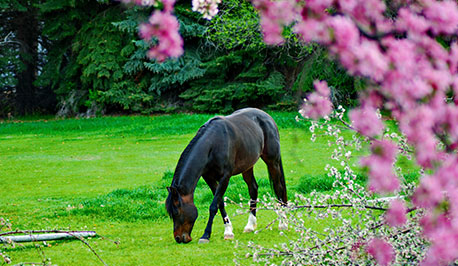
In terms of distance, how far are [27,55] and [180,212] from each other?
26894 mm

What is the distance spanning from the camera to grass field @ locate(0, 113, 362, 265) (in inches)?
231

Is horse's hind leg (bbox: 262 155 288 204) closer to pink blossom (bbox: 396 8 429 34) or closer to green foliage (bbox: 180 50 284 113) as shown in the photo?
pink blossom (bbox: 396 8 429 34)

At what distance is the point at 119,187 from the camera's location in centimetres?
1043

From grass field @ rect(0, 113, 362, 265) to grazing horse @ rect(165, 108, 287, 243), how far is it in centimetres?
35

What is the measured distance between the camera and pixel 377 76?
4.88 ft

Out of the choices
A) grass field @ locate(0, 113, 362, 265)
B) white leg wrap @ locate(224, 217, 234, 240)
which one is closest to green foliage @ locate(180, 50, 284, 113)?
grass field @ locate(0, 113, 362, 265)

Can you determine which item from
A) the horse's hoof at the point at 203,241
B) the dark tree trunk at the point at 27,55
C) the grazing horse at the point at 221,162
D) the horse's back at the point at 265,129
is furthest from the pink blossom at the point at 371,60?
the dark tree trunk at the point at 27,55

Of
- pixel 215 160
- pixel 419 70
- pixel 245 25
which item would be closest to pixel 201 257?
pixel 215 160

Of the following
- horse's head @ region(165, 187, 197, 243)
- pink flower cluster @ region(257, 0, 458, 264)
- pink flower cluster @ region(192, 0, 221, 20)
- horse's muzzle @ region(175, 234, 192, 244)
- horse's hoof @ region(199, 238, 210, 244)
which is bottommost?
horse's hoof @ region(199, 238, 210, 244)

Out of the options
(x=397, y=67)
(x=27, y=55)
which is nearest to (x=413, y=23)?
(x=397, y=67)

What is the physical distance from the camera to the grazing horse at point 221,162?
18.8 feet

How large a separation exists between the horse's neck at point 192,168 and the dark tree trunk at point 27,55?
86.9 ft

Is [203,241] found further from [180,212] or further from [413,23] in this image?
[413,23]

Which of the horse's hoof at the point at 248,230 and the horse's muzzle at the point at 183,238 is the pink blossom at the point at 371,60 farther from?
the horse's hoof at the point at 248,230
